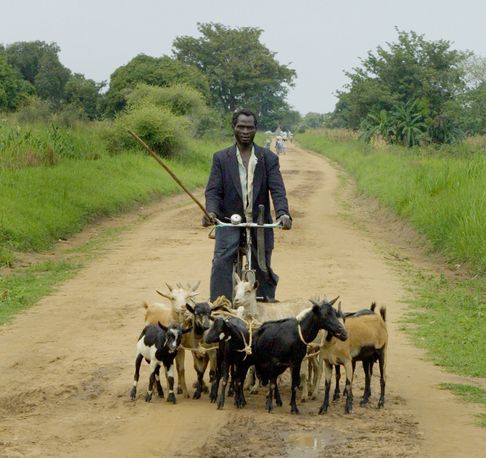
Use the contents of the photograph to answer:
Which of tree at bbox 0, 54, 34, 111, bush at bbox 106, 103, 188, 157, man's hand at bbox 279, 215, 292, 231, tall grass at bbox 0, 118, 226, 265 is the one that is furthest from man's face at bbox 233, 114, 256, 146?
tree at bbox 0, 54, 34, 111

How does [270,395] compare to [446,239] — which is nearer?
[270,395]

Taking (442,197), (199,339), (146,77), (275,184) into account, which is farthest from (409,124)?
(199,339)

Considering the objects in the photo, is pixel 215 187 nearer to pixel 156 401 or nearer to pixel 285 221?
pixel 285 221

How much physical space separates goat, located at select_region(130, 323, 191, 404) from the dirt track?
0.15 metres

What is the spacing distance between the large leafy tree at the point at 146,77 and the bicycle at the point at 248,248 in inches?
1328

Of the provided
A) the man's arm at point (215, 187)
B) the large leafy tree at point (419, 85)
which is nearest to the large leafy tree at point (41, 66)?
the large leafy tree at point (419, 85)

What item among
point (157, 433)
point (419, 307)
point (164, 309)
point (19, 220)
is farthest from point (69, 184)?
point (157, 433)

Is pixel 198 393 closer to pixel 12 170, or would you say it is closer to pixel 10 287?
pixel 10 287

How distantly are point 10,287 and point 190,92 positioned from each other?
83.2 ft

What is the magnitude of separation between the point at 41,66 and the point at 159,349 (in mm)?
55974

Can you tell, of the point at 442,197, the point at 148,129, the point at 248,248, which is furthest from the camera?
the point at 148,129

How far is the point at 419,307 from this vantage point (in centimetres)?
1248

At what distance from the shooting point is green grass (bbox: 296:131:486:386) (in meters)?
10.5

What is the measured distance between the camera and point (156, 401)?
25.8 feet
